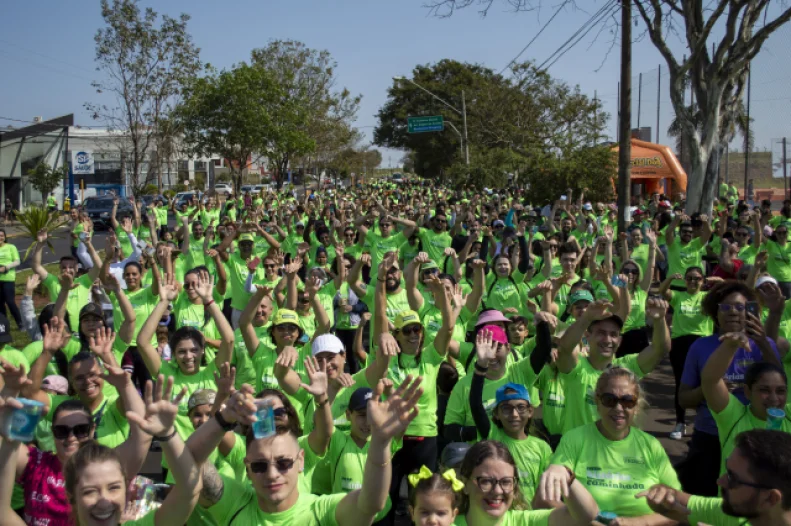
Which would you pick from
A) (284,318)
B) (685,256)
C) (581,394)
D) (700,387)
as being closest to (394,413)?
(581,394)

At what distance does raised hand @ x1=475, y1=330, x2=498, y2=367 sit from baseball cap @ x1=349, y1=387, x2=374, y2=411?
672 mm

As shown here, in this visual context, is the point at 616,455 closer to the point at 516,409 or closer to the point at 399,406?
the point at 516,409

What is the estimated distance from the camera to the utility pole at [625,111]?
12.0 m

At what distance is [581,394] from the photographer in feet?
16.2

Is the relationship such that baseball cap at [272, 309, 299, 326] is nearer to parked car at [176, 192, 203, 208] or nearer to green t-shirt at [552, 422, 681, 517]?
green t-shirt at [552, 422, 681, 517]

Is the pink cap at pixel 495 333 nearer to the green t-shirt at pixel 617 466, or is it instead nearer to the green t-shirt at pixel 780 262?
the green t-shirt at pixel 617 466

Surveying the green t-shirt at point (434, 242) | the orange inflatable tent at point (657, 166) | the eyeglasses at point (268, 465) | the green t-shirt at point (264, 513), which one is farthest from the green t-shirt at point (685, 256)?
the orange inflatable tent at point (657, 166)

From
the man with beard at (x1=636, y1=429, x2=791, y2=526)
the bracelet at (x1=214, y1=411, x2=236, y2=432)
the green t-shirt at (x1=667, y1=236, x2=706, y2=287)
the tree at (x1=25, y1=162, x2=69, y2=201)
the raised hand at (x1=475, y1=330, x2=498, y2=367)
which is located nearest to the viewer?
the man with beard at (x1=636, y1=429, x2=791, y2=526)

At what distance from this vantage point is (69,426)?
380cm

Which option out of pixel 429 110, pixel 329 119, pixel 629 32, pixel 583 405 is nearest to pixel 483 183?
pixel 329 119

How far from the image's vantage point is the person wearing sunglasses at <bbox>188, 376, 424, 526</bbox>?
2.96 m

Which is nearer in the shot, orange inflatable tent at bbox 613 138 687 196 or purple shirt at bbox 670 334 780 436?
purple shirt at bbox 670 334 780 436

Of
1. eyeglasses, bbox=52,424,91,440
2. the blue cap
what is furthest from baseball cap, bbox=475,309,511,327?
eyeglasses, bbox=52,424,91,440

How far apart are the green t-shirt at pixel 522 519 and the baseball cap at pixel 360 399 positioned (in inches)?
41.4
